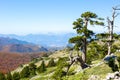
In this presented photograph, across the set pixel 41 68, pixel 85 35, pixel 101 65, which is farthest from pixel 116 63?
pixel 41 68

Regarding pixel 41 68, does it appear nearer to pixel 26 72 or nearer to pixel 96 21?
pixel 26 72

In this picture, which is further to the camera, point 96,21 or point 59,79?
point 96,21

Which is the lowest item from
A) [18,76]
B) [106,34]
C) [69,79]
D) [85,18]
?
[18,76]

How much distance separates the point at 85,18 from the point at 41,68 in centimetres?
5491

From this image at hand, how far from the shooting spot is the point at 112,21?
5188cm

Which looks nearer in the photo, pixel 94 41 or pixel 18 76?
pixel 94 41

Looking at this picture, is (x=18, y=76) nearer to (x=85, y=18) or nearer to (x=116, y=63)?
(x=85, y=18)

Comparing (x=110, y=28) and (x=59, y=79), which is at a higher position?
(x=110, y=28)

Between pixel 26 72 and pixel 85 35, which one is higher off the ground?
pixel 85 35

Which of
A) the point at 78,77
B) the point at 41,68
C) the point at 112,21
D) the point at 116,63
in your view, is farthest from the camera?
the point at 41,68

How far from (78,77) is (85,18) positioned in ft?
63.0

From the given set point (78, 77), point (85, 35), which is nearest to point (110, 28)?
point (85, 35)

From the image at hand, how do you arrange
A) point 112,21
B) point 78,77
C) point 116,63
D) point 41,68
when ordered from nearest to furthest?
point 78,77
point 116,63
point 112,21
point 41,68

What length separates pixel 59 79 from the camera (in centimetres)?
3709
